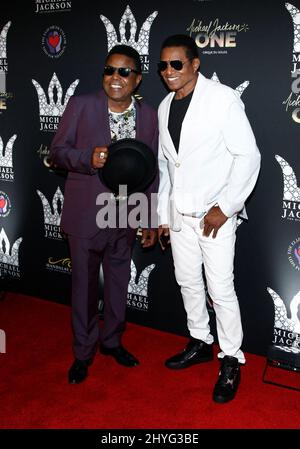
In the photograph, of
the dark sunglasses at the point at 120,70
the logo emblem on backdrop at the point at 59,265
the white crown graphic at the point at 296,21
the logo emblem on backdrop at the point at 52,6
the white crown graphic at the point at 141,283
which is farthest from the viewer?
the logo emblem on backdrop at the point at 59,265

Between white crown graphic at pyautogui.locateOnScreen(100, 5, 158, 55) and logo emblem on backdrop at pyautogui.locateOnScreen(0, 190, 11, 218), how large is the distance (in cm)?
159

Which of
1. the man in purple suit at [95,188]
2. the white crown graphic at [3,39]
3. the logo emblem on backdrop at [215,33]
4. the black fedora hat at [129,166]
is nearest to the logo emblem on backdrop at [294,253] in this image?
the man in purple suit at [95,188]

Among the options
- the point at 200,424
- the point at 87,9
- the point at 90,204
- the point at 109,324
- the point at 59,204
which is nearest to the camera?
Answer: the point at 200,424

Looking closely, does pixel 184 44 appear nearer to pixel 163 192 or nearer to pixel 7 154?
pixel 163 192

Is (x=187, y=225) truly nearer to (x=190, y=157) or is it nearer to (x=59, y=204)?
(x=190, y=157)

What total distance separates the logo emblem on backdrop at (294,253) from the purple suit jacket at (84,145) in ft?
3.33

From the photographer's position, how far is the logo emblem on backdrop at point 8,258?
14.3 ft

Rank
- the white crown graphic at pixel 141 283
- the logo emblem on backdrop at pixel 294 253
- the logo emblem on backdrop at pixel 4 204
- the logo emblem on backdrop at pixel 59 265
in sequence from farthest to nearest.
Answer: the logo emblem on backdrop at pixel 4 204
the logo emblem on backdrop at pixel 59 265
the white crown graphic at pixel 141 283
the logo emblem on backdrop at pixel 294 253

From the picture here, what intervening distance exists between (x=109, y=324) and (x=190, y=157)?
1214 millimetres

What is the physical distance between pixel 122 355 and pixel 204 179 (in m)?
1.28

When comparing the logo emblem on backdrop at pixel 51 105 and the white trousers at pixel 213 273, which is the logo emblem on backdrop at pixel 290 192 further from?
the logo emblem on backdrop at pixel 51 105

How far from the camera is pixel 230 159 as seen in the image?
2.75 metres

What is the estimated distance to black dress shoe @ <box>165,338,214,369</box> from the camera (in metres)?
3.24

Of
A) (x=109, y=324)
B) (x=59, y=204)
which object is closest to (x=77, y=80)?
(x=59, y=204)
